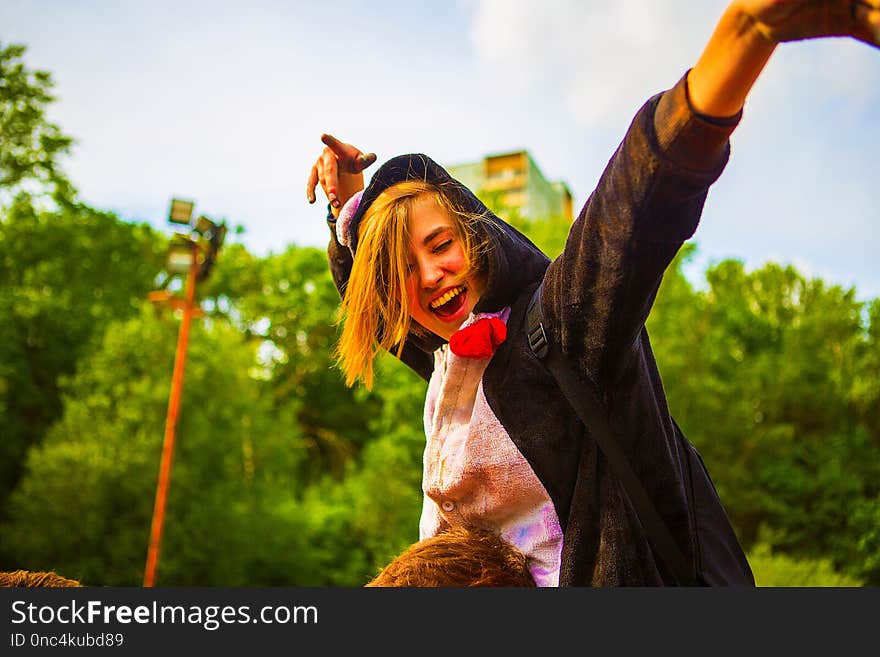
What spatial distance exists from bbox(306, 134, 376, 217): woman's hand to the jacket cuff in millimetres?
958

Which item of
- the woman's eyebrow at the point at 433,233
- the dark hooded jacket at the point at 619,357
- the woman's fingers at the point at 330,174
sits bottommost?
the dark hooded jacket at the point at 619,357

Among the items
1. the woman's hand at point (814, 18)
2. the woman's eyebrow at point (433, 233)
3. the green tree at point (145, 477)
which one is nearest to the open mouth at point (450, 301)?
the woman's eyebrow at point (433, 233)

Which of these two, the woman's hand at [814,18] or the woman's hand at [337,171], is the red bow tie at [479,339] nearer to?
the woman's hand at [337,171]

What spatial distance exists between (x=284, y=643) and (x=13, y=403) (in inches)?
780

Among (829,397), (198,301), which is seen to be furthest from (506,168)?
(829,397)

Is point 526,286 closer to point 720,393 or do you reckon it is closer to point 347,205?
point 347,205

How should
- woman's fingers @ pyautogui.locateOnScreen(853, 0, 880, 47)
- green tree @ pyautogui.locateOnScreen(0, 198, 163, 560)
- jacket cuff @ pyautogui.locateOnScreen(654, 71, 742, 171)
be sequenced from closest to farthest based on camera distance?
1. woman's fingers @ pyautogui.locateOnScreen(853, 0, 880, 47)
2. jacket cuff @ pyautogui.locateOnScreen(654, 71, 742, 171)
3. green tree @ pyautogui.locateOnScreen(0, 198, 163, 560)

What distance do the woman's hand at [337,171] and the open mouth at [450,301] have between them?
399 mm

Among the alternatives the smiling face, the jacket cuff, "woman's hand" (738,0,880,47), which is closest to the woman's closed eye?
the smiling face

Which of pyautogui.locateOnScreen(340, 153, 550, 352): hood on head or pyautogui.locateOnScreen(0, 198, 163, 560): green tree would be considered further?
pyautogui.locateOnScreen(0, 198, 163, 560): green tree

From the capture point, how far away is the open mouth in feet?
5.66

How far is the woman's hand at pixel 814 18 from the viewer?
0.93 metres

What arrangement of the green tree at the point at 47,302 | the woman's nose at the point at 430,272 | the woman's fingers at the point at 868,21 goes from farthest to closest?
the green tree at the point at 47,302, the woman's nose at the point at 430,272, the woman's fingers at the point at 868,21

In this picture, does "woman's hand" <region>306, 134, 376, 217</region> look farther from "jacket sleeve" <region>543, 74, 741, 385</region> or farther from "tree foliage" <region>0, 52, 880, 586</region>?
"tree foliage" <region>0, 52, 880, 586</region>
